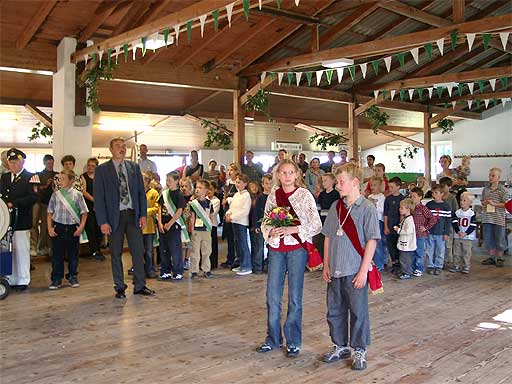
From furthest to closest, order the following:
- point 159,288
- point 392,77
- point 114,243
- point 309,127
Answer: point 309,127, point 392,77, point 159,288, point 114,243

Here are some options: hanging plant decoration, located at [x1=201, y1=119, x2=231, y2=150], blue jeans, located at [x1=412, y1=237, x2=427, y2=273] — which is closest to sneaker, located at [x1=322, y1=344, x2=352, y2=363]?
blue jeans, located at [x1=412, y1=237, x2=427, y2=273]

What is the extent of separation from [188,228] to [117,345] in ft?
9.09

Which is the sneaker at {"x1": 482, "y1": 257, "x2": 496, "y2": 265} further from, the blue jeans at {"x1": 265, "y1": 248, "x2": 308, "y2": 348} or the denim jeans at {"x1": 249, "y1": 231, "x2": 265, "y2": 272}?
the blue jeans at {"x1": 265, "y1": 248, "x2": 308, "y2": 348}

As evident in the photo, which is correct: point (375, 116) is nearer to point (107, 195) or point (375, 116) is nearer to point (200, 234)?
point (200, 234)

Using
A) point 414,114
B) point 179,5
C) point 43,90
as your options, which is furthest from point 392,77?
point 43,90

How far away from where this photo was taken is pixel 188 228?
6.51 metres

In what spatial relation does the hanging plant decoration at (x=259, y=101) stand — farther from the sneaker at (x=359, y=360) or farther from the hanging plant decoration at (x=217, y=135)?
the sneaker at (x=359, y=360)

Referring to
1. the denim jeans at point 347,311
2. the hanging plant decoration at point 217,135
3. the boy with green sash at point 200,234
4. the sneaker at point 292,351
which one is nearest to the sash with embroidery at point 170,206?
the boy with green sash at point 200,234

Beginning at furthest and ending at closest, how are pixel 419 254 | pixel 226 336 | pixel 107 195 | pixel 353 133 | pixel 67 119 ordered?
pixel 353 133 → pixel 67 119 → pixel 419 254 → pixel 107 195 → pixel 226 336

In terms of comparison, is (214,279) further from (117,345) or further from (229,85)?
(229,85)

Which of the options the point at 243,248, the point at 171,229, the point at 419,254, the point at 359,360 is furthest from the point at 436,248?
the point at 359,360

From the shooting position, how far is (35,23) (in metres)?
7.05

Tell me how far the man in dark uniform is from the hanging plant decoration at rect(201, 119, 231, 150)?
581 centimetres

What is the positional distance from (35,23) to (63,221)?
2.92 m
